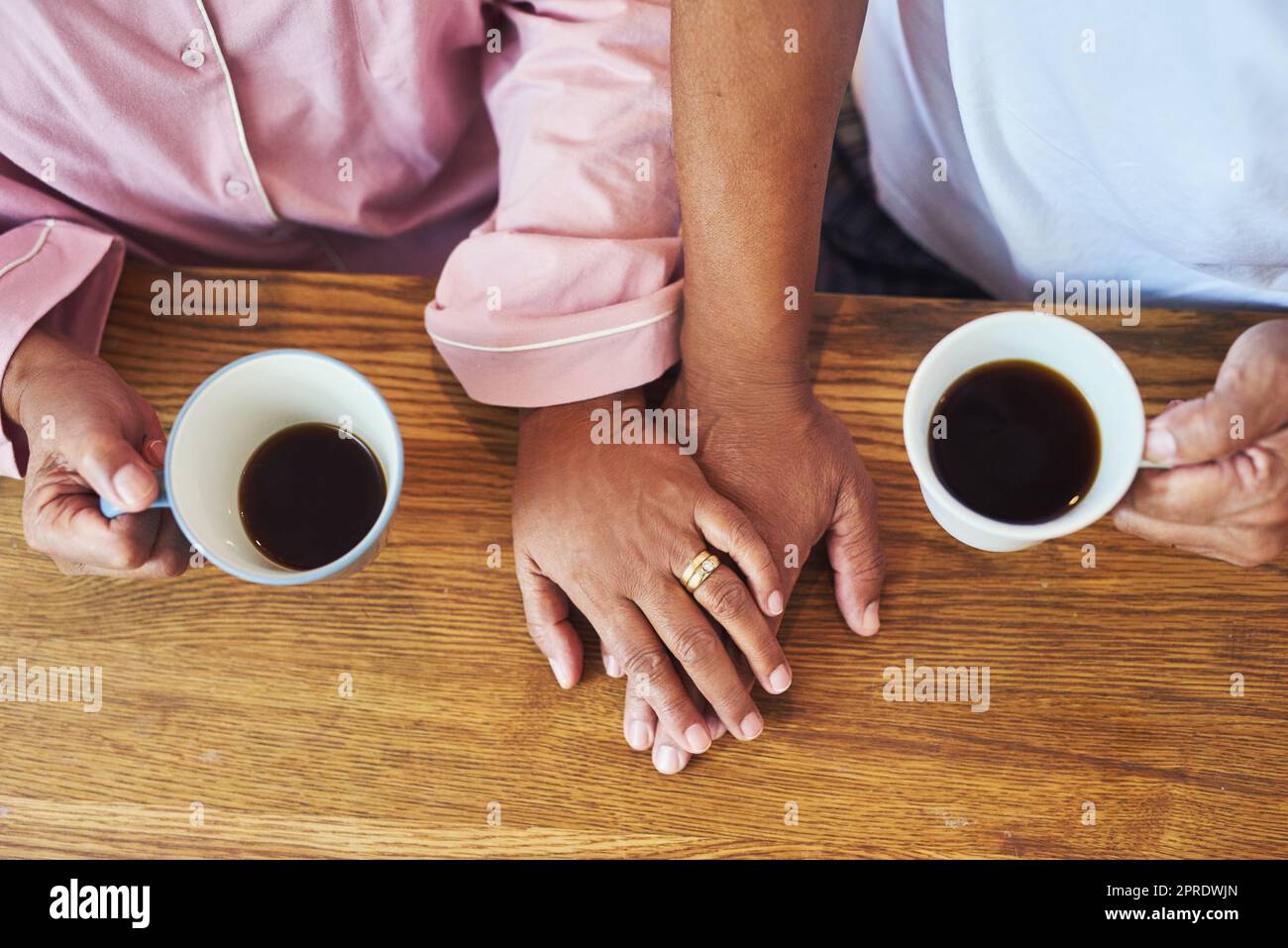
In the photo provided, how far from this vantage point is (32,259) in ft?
2.38

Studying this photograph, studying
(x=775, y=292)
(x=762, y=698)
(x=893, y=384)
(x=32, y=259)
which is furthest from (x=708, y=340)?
(x=32, y=259)

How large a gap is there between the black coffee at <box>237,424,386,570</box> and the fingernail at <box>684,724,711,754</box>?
295 millimetres

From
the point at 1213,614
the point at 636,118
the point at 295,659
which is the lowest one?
the point at 295,659

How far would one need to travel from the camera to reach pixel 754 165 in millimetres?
676

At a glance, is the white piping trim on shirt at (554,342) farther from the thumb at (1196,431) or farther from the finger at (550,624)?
the thumb at (1196,431)

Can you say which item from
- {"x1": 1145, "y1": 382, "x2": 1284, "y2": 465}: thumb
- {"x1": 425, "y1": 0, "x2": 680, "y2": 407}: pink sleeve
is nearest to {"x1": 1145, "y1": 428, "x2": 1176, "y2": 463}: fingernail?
{"x1": 1145, "y1": 382, "x2": 1284, "y2": 465}: thumb

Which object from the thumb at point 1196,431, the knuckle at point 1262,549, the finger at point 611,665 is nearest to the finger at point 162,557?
the finger at point 611,665

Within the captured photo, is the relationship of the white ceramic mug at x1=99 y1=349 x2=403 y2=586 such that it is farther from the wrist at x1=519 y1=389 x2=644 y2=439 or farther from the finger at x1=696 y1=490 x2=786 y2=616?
the finger at x1=696 y1=490 x2=786 y2=616

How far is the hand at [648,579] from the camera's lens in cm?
71

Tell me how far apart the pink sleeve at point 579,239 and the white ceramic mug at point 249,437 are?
0.41 ft

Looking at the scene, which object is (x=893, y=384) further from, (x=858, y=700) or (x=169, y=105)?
(x=169, y=105)

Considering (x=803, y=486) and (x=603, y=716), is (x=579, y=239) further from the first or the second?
(x=603, y=716)

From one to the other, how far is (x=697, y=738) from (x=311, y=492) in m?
0.36

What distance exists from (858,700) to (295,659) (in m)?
0.47
